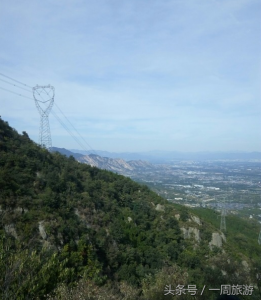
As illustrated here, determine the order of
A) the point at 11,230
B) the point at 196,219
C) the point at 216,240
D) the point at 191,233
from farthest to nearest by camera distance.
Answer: the point at 196,219, the point at 191,233, the point at 216,240, the point at 11,230

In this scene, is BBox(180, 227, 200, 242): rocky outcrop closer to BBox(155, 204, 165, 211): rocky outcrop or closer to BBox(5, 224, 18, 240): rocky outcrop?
BBox(155, 204, 165, 211): rocky outcrop

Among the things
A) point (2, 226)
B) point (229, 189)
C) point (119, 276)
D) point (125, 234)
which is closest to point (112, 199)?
point (125, 234)

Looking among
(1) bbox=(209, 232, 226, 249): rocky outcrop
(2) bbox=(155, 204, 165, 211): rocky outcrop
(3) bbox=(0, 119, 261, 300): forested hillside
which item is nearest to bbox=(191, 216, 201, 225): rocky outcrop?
(3) bbox=(0, 119, 261, 300): forested hillside

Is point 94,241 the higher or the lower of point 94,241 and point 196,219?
the higher

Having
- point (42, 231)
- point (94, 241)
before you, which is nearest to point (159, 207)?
point (94, 241)

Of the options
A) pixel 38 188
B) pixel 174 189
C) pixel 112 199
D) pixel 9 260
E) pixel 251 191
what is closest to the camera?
pixel 9 260

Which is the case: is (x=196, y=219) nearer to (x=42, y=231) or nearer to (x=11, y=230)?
(x=42, y=231)

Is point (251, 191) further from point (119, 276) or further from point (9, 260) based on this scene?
point (9, 260)

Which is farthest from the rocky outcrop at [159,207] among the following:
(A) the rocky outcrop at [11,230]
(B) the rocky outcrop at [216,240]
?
(A) the rocky outcrop at [11,230]
